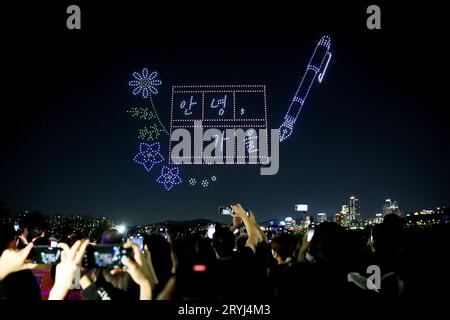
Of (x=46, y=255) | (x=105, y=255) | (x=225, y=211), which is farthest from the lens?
(x=225, y=211)

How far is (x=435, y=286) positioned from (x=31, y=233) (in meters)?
9.29

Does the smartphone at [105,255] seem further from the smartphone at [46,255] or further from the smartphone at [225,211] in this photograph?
the smartphone at [225,211]

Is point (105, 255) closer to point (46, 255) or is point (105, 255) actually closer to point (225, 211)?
point (46, 255)

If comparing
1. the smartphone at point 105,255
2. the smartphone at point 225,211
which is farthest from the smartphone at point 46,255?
the smartphone at point 225,211

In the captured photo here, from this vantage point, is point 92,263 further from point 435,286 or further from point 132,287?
point 435,286

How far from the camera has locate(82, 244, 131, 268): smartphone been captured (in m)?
2.98

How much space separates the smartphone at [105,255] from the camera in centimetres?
298

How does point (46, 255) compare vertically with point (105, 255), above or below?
below

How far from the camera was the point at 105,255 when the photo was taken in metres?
3.01

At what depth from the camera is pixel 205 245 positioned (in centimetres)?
444

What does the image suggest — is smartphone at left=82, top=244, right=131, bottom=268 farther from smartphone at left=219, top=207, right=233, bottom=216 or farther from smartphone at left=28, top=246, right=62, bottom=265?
smartphone at left=219, top=207, right=233, bottom=216

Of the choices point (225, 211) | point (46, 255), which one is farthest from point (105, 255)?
point (225, 211)
